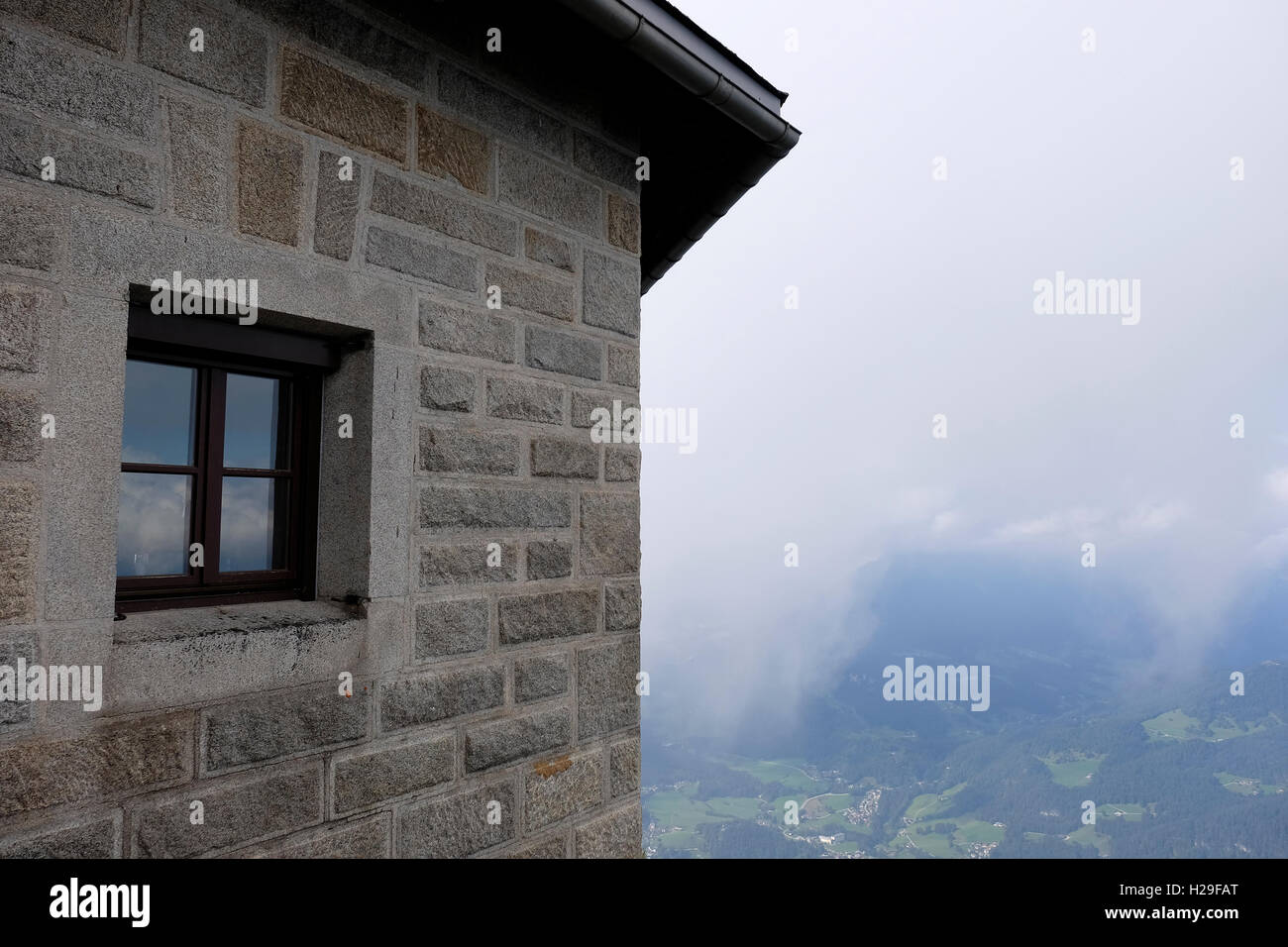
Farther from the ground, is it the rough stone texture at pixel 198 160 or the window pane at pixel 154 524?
the rough stone texture at pixel 198 160

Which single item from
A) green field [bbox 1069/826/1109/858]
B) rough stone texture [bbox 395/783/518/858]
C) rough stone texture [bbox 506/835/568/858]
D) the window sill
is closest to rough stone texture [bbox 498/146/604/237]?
the window sill

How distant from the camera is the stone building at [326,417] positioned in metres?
1.48

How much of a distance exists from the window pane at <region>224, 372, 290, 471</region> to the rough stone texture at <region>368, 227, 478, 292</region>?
475mm

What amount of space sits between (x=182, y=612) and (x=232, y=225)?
3.18 feet

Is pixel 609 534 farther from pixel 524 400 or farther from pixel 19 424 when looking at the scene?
pixel 19 424

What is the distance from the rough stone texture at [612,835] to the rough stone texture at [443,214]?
202 centimetres

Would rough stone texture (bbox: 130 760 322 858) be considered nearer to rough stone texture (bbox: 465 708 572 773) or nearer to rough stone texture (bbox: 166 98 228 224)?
rough stone texture (bbox: 465 708 572 773)

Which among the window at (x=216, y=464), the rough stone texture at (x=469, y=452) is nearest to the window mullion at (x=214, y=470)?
the window at (x=216, y=464)

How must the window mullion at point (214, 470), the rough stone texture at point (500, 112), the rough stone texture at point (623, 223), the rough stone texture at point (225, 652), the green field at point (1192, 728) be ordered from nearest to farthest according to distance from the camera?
the rough stone texture at point (225, 652) → the window mullion at point (214, 470) → the rough stone texture at point (500, 112) → the rough stone texture at point (623, 223) → the green field at point (1192, 728)

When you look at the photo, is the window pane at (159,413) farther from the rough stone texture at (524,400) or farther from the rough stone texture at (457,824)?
the rough stone texture at (457,824)

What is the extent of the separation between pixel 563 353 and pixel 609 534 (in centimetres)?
69

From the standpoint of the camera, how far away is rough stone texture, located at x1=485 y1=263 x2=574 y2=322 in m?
2.31
